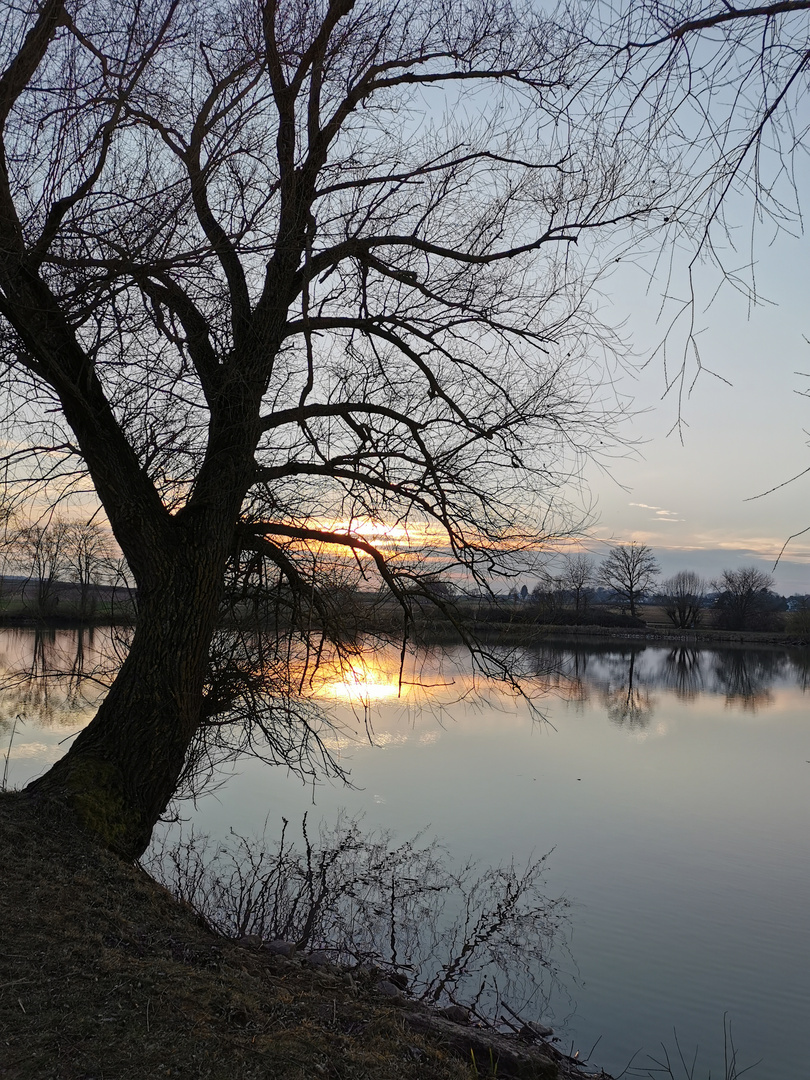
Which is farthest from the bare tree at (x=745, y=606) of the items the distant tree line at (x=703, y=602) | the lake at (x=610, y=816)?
the lake at (x=610, y=816)

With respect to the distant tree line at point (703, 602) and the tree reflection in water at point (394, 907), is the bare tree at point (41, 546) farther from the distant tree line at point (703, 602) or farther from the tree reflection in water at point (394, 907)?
the distant tree line at point (703, 602)

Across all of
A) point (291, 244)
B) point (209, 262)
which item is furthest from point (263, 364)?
point (209, 262)

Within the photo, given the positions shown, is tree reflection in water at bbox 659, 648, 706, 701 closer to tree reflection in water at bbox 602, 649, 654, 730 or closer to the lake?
tree reflection in water at bbox 602, 649, 654, 730

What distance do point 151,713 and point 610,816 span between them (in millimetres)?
7308

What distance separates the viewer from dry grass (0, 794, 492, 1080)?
2.90 metres

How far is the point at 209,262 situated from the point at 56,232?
0.78 metres

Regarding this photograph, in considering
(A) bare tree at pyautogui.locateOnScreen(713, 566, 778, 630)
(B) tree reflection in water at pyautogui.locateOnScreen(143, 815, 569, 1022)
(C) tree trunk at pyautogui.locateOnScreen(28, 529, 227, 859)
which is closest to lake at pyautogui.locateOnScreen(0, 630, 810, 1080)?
(B) tree reflection in water at pyautogui.locateOnScreen(143, 815, 569, 1022)

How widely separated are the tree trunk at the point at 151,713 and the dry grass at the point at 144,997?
422 mm

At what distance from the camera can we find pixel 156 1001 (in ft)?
10.7

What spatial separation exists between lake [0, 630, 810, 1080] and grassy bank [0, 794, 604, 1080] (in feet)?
5.27

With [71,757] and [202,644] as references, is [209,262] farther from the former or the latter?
[71,757]

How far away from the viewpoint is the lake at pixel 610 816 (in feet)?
19.7

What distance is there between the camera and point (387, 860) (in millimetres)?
8305

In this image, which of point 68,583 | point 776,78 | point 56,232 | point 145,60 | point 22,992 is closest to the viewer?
point 776,78
